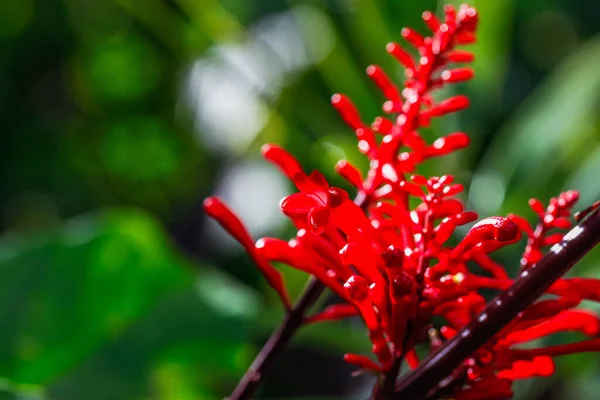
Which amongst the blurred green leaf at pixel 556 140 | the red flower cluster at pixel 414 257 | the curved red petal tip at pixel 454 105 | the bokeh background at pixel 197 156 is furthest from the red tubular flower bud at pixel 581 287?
the blurred green leaf at pixel 556 140

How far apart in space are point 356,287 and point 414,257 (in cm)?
4

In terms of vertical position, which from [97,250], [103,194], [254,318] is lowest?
[254,318]

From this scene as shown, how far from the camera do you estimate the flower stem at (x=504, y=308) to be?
0.28 metres

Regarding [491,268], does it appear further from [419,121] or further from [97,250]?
[97,250]

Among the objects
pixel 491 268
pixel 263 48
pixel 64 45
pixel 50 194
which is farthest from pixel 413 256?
pixel 64 45

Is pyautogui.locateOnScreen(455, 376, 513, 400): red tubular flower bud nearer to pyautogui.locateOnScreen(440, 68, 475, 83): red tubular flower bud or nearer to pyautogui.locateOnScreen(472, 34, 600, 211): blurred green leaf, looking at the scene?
pyautogui.locateOnScreen(440, 68, 475, 83): red tubular flower bud

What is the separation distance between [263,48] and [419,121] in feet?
4.03

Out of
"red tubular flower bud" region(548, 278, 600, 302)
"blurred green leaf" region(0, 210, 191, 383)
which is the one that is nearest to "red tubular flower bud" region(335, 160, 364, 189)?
"red tubular flower bud" region(548, 278, 600, 302)

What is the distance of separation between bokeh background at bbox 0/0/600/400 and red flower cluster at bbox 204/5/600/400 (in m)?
0.23

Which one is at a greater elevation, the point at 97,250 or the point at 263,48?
the point at 263,48

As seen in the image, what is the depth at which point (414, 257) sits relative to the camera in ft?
1.05

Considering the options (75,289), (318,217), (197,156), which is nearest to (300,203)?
(318,217)

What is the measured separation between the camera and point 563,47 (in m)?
1.54

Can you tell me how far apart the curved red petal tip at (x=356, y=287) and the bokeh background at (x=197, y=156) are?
0.83 ft
